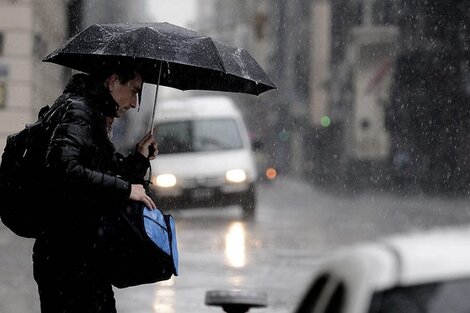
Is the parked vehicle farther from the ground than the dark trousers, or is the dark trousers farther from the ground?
the parked vehicle

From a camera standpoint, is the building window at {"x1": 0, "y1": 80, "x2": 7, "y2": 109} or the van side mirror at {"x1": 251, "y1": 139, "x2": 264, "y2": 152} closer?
the van side mirror at {"x1": 251, "y1": 139, "x2": 264, "y2": 152}

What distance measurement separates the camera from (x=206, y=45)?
6.08m

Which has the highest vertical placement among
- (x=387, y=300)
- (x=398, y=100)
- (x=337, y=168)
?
(x=387, y=300)

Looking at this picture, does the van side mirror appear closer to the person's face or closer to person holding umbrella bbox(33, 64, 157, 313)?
the person's face

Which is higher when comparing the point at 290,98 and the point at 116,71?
the point at 116,71

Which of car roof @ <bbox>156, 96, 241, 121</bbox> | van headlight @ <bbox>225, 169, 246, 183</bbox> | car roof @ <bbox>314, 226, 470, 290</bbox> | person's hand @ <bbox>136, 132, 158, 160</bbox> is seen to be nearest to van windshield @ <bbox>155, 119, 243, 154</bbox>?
car roof @ <bbox>156, 96, 241, 121</bbox>

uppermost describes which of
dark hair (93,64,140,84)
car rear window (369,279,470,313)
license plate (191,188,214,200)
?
dark hair (93,64,140,84)

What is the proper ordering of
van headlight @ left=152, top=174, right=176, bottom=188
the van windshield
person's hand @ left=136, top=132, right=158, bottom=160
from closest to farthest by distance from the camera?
person's hand @ left=136, top=132, right=158, bottom=160 < van headlight @ left=152, top=174, right=176, bottom=188 < the van windshield

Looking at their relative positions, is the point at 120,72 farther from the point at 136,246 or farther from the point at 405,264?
the point at 405,264

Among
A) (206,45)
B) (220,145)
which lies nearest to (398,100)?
(220,145)

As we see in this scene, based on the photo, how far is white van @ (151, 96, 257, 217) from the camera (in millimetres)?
24172

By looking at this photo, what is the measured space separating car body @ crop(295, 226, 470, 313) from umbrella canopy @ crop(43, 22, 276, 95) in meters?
3.25

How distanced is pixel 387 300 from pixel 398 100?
48.5 metres

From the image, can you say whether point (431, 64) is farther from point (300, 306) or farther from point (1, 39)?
point (300, 306)
